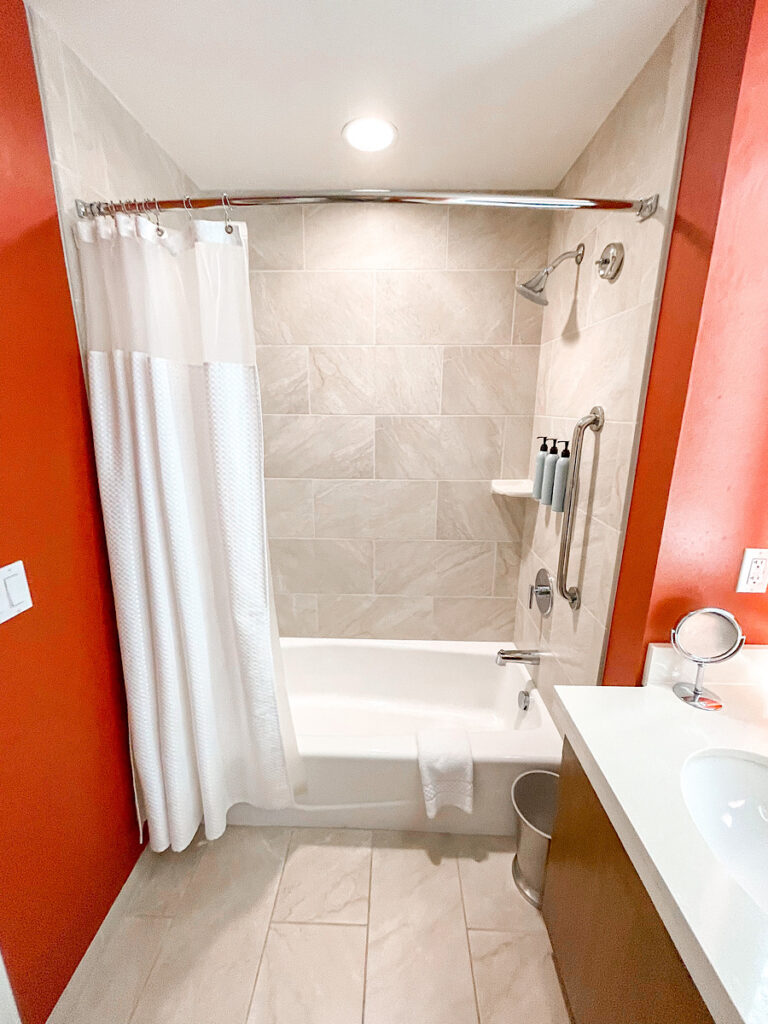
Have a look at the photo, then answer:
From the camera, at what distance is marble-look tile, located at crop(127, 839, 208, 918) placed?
1.33 meters

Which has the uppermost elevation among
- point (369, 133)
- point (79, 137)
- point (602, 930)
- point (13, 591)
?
point (369, 133)

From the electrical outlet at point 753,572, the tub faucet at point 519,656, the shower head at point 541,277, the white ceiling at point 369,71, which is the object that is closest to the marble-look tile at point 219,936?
the tub faucet at point 519,656

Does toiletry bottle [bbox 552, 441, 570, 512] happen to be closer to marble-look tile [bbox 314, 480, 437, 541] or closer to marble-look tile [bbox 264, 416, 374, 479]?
marble-look tile [bbox 314, 480, 437, 541]

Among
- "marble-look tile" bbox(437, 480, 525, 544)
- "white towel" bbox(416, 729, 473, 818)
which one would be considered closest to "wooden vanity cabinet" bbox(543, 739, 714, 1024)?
"white towel" bbox(416, 729, 473, 818)

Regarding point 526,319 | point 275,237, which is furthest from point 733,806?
point 275,237

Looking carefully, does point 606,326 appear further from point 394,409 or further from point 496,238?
point 394,409

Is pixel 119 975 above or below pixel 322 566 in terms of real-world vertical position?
below

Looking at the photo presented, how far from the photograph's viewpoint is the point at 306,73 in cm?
115

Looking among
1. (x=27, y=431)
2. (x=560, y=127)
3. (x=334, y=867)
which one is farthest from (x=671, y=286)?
(x=334, y=867)

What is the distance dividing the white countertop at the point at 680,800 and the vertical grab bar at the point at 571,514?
0.39 m

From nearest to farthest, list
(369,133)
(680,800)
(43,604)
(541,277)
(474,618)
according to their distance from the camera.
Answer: (680,800)
(43,604)
(369,133)
(541,277)
(474,618)

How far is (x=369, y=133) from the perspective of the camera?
138 centimetres

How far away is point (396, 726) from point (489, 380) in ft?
5.58

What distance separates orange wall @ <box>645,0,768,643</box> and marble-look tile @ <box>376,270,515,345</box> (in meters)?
1.04
